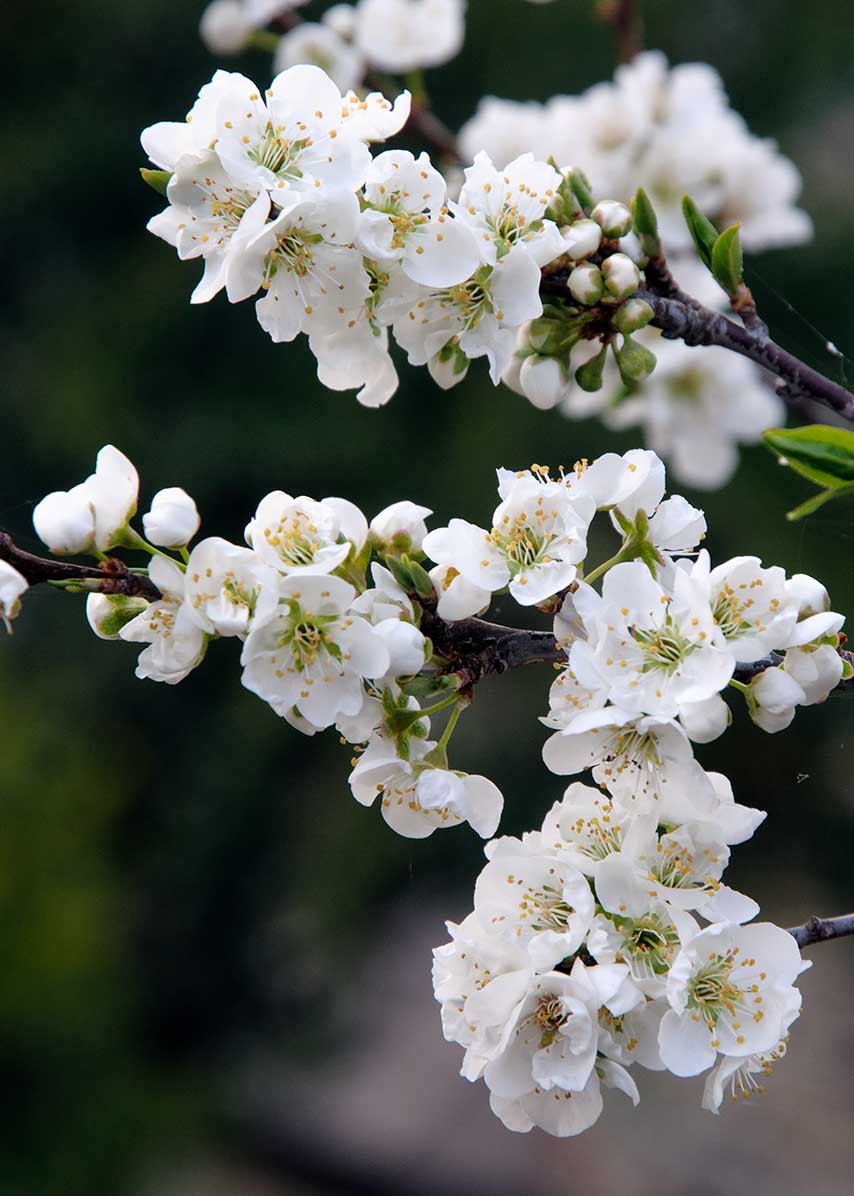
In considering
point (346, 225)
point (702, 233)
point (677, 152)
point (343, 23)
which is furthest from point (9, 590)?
point (343, 23)

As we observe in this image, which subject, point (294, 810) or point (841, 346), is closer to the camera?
point (841, 346)

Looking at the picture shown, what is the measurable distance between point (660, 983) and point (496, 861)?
11 centimetres

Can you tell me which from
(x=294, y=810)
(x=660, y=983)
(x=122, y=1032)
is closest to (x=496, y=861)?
(x=660, y=983)

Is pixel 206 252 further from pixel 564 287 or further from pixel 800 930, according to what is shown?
pixel 800 930

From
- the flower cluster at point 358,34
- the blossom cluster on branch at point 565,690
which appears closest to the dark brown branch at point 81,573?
the blossom cluster on branch at point 565,690

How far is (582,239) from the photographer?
826mm

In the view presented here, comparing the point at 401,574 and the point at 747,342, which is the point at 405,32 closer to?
the point at 747,342

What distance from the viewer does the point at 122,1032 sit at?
10.8 feet

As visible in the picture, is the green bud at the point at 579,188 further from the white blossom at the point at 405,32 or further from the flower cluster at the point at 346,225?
the white blossom at the point at 405,32

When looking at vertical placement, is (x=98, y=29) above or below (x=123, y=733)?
above

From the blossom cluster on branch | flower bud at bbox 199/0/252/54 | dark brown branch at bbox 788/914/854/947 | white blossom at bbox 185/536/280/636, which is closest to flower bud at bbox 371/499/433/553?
the blossom cluster on branch

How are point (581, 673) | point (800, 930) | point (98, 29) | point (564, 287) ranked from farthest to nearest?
point (98, 29) < point (564, 287) < point (800, 930) < point (581, 673)

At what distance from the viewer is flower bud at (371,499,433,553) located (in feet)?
2.46

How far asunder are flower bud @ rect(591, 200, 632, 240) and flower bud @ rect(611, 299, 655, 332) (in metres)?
0.05
